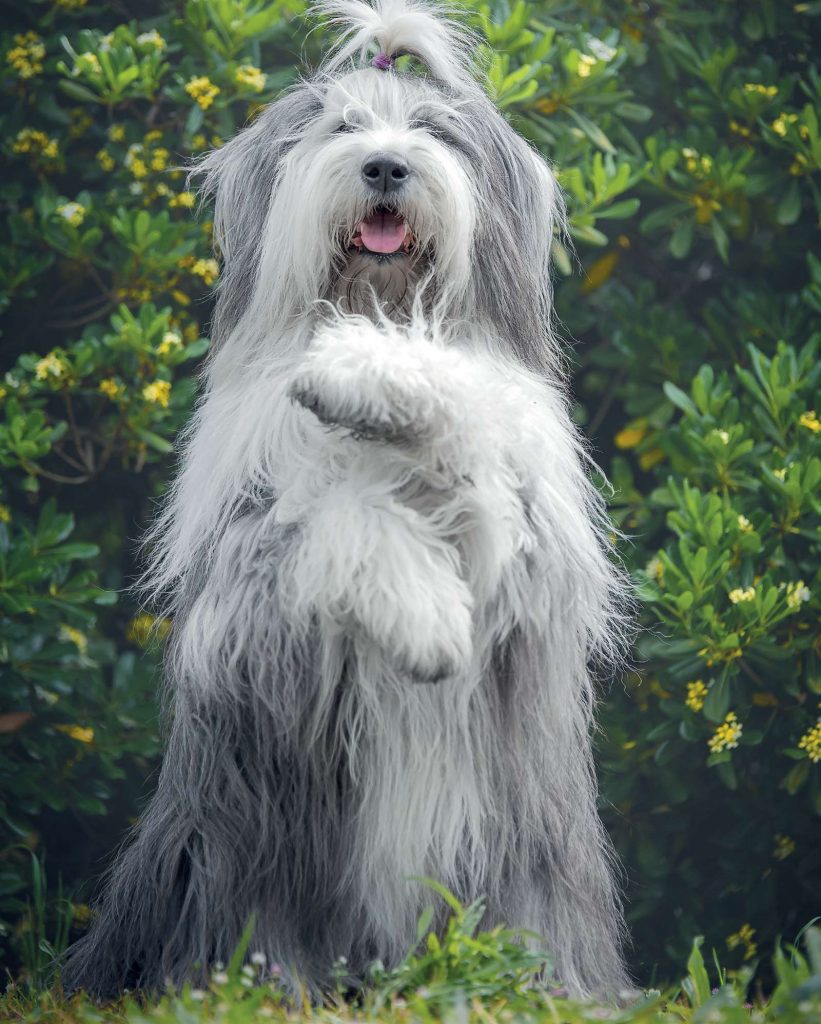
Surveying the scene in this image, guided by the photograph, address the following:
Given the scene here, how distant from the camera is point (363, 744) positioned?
2.93 m

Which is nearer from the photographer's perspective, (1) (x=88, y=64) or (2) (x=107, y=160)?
(1) (x=88, y=64)

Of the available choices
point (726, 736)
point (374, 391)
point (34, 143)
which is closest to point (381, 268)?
point (374, 391)

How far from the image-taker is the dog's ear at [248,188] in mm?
3156

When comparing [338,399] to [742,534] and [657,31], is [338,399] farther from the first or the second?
[657,31]

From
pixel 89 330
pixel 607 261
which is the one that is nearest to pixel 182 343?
pixel 89 330

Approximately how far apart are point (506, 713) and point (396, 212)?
1065 mm

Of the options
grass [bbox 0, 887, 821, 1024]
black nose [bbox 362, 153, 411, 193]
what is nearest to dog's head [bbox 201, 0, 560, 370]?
black nose [bbox 362, 153, 411, 193]

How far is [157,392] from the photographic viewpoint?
4.09m

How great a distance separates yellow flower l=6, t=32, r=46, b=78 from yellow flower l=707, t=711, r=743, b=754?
9.16 feet

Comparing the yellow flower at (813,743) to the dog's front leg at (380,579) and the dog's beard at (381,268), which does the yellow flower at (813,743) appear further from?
the dog's beard at (381,268)

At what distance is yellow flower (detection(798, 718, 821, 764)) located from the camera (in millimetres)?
3943

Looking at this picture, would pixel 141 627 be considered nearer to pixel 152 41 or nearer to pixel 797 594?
pixel 152 41

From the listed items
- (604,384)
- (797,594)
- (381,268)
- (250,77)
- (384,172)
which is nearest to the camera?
(384,172)

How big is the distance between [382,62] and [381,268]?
1.66 feet
